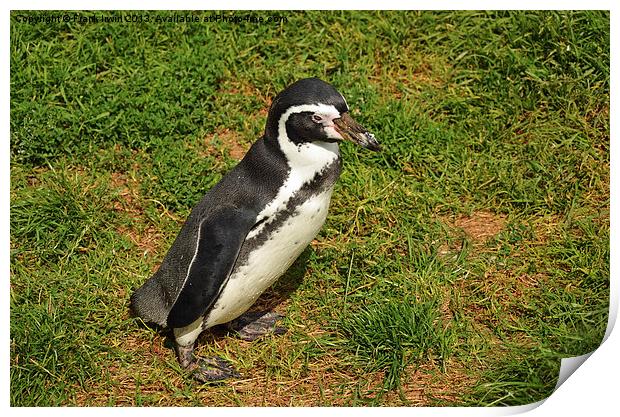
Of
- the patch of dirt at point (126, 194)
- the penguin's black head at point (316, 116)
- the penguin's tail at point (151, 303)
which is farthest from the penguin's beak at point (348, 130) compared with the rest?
the patch of dirt at point (126, 194)

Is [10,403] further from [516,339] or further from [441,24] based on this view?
[441,24]

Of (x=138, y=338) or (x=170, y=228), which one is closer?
(x=138, y=338)

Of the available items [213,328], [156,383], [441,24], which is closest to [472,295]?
[213,328]

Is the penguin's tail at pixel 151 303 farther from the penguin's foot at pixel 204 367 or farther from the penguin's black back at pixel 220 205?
the penguin's foot at pixel 204 367

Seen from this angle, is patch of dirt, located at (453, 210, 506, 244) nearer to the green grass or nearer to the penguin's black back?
the green grass

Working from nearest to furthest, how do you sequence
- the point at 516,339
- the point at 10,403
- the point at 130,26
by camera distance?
1. the point at 10,403
2. the point at 516,339
3. the point at 130,26

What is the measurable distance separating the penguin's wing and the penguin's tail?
19 centimetres

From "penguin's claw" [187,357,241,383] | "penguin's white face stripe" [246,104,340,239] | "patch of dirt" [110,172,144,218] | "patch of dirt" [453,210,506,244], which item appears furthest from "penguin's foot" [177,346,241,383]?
"patch of dirt" [453,210,506,244]

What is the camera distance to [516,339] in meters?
3.00

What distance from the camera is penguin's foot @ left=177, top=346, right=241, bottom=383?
9.49 feet

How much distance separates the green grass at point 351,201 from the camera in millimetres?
2877

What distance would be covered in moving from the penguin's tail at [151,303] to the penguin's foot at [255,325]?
1.01ft

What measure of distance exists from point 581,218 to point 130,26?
2291 millimetres

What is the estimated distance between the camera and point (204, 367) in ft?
9.59
